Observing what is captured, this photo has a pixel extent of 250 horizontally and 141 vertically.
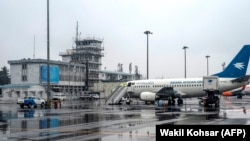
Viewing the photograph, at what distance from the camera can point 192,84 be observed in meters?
44.6

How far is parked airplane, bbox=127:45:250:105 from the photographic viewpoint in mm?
42344

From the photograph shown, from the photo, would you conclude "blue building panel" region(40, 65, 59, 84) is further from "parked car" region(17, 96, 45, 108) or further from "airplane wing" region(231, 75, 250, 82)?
"airplane wing" region(231, 75, 250, 82)

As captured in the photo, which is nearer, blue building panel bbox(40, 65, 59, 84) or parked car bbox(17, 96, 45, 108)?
parked car bbox(17, 96, 45, 108)

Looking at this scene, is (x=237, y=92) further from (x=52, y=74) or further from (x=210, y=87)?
(x=52, y=74)

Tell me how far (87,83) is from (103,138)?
86.3m

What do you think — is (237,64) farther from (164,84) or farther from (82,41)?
(82,41)

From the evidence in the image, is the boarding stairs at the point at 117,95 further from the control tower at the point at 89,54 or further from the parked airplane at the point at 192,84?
the control tower at the point at 89,54

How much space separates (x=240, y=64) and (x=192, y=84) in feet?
20.1

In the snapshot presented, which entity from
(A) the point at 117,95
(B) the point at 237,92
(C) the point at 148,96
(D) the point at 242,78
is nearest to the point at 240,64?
(D) the point at 242,78

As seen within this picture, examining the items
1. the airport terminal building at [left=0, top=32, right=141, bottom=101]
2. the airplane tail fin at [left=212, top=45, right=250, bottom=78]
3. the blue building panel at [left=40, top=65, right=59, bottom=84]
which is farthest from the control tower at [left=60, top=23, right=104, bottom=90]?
the airplane tail fin at [left=212, top=45, right=250, bottom=78]

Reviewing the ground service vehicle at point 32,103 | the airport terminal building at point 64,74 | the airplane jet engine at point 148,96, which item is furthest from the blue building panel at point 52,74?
the airplane jet engine at point 148,96

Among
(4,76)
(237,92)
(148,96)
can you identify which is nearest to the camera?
(148,96)

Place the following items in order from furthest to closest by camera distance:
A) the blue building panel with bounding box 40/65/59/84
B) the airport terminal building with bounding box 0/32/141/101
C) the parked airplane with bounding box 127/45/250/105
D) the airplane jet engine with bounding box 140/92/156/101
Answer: the blue building panel with bounding box 40/65/59/84 → the airport terminal building with bounding box 0/32/141/101 → the airplane jet engine with bounding box 140/92/156/101 → the parked airplane with bounding box 127/45/250/105

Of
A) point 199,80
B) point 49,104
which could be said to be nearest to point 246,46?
point 199,80
